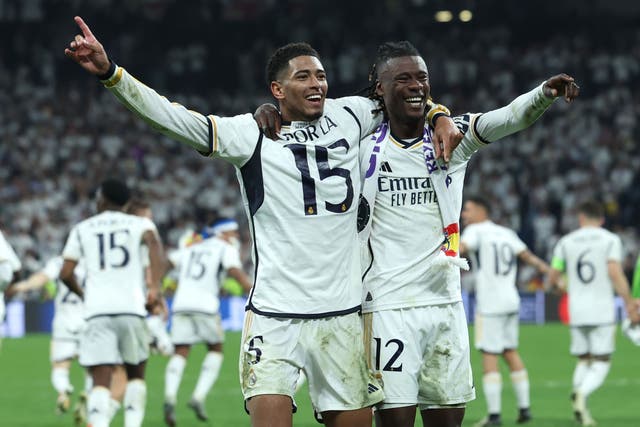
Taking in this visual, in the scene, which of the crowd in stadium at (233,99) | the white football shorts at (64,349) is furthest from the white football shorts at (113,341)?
the crowd in stadium at (233,99)

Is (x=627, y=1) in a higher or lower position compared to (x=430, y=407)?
higher

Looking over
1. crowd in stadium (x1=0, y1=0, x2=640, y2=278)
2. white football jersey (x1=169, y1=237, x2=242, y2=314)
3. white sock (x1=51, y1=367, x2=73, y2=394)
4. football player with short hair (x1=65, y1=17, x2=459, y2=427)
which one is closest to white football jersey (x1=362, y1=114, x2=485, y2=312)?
football player with short hair (x1=65, y1=17, x2=459, y2=427)

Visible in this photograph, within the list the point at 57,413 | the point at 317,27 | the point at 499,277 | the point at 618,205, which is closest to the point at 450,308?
the point at 499,277

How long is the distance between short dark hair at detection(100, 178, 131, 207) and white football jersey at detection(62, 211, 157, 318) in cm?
14

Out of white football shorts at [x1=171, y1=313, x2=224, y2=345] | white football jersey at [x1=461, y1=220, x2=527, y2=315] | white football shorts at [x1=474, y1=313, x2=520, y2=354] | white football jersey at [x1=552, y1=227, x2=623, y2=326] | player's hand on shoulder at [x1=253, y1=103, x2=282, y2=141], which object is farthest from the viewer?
→ white football shorts at [x1=171, y1=313, x2=224, y2=345]

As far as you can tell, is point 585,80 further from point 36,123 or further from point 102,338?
point 102,338

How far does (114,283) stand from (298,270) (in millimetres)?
4793

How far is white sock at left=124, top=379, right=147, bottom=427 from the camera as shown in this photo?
1055 centimetres

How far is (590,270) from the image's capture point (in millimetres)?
13531

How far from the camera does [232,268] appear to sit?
543 inches

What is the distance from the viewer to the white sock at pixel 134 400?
416 inches

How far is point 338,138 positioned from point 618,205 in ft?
79.4

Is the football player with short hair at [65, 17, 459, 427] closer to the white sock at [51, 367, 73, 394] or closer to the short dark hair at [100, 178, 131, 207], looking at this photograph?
the short dark hair at [100, 178, 131, 207]

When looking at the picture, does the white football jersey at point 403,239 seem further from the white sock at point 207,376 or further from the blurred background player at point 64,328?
the blurred background player at point 64,328
